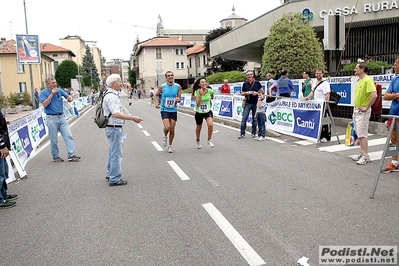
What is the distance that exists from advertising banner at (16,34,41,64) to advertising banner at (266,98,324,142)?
57.9ft

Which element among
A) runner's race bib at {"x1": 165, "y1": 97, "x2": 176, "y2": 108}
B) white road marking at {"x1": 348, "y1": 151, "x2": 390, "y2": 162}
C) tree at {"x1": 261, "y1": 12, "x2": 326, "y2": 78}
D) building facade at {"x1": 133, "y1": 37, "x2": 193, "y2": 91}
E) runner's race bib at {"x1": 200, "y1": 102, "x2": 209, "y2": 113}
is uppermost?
building facade at {"x1": 133, "y1": 37, "x2": 193, "y2": 91}

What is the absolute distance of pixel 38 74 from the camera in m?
51.1

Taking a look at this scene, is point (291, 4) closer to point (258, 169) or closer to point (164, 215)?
point (258, 169)

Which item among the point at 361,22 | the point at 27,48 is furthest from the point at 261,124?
the point at 27,48

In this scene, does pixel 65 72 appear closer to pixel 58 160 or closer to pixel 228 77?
pixel 228 77

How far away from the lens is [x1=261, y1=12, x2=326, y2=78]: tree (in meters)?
17.3

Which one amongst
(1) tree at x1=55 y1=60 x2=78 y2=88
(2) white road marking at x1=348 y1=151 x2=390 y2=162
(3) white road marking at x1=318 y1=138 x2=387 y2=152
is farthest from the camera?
(1) tree at x1=55 y1=60 x2=78 y2=88

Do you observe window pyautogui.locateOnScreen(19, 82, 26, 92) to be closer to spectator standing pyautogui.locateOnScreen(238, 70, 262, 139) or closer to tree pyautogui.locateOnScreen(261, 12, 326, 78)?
tree pyautogui.locateOnScreen(261, 12, 326, 78)

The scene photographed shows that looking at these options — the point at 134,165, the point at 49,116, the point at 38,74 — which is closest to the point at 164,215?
the point at 134,165

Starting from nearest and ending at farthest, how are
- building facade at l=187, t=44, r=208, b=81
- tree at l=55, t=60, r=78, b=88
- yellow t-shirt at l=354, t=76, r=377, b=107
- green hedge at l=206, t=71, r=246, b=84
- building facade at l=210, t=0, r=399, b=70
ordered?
yellow t-shirt at l=354, t=76, r=377, b=107 → building facade at l=210, t=0, r=399, b=70 → green hedge at l=206, t=71, r=246, b=84 → building facade at l=187, t=44, r=208, b=81 → tree at l=55, t=60, r=78, b=88

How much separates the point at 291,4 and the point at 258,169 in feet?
57.1

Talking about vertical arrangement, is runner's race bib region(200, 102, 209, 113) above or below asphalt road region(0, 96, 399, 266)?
above

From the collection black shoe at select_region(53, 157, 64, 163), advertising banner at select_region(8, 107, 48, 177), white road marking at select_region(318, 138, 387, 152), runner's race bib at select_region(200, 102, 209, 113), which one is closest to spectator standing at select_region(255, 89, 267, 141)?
runner's race bib at select_region(200, 102, 209, 113)

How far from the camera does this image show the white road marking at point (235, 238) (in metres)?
3.43
